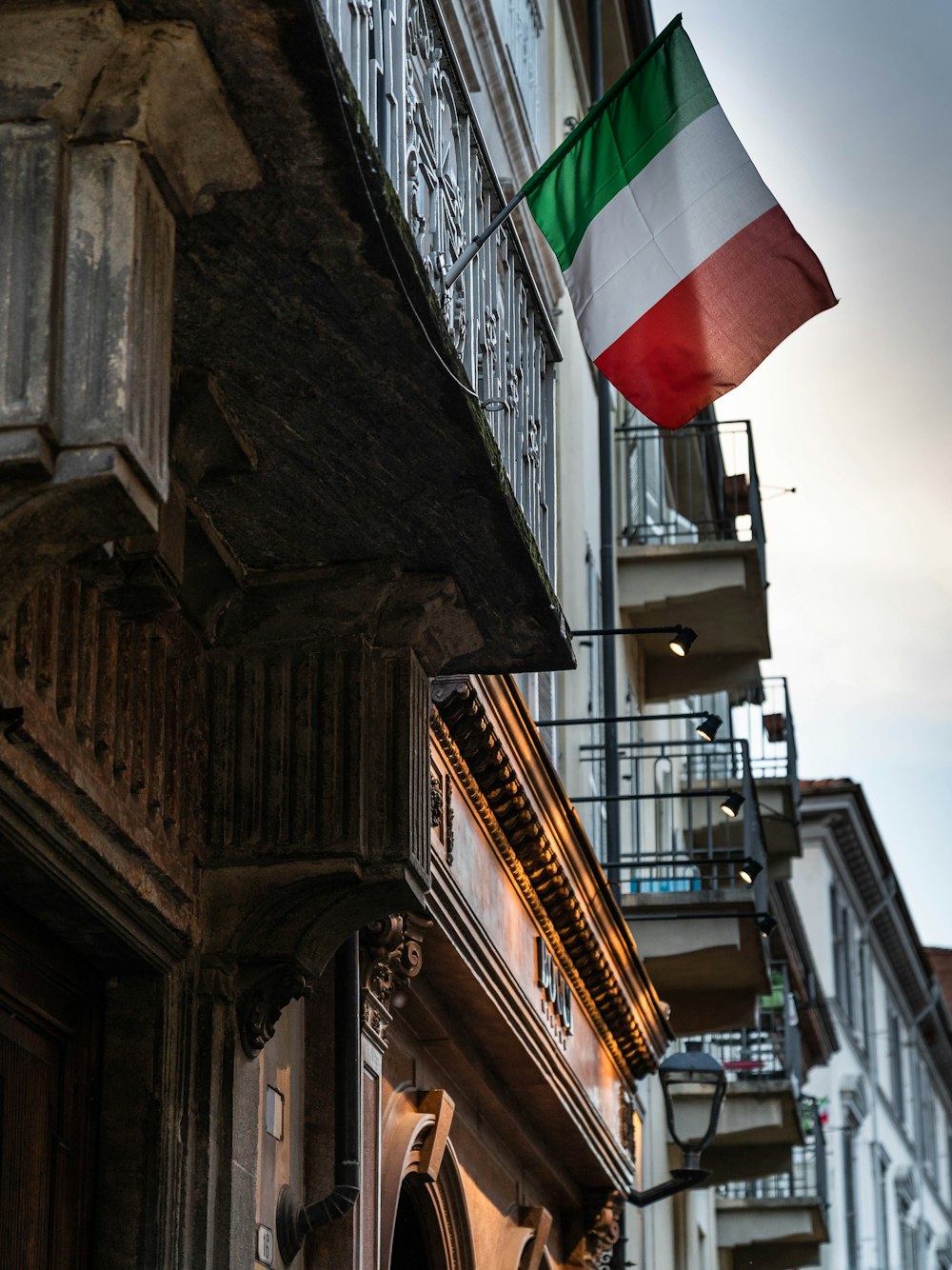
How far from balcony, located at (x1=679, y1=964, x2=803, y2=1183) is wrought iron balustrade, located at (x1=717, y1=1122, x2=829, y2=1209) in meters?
1.06

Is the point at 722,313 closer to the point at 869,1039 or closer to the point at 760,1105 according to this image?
the point at 760,1105

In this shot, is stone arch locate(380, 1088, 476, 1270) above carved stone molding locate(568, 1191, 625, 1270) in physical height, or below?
below

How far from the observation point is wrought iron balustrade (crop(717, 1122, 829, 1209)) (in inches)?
1000

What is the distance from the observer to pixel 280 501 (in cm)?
615

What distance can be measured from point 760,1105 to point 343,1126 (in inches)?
608

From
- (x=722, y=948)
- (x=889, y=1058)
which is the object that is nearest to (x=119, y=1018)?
(x=722, y=948)

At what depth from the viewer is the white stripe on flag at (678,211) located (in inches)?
271

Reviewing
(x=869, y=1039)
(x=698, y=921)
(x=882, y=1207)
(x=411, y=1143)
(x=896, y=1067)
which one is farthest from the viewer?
(x=896, y=1067)

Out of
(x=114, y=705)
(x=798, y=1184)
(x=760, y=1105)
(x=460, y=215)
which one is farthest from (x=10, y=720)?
(x=798, y=1184)

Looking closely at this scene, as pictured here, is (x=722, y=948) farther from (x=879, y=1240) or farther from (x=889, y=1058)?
(x=889, y=1058)

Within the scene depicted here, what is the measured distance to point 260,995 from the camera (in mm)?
6500

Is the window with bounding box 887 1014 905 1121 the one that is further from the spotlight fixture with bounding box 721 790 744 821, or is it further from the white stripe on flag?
the white stripe on flag

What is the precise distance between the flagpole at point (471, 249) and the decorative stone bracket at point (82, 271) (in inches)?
71.3

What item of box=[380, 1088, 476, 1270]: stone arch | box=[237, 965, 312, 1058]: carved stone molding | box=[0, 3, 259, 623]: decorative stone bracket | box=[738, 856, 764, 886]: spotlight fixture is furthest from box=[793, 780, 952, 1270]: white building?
box=[0, 3, 259, 623]: decorative stone bracket
